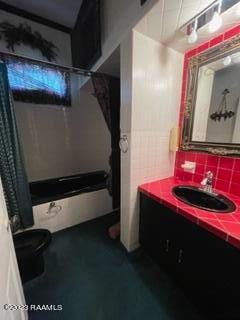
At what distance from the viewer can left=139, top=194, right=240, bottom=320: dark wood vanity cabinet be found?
0.81m

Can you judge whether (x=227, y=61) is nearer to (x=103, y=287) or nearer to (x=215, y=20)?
(x=215, y=20)

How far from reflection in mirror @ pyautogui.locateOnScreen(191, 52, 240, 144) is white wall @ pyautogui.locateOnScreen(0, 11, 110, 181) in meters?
1.37

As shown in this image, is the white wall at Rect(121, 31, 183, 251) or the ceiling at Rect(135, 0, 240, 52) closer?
the ceiling at Rect(135, 0, 240, 52)

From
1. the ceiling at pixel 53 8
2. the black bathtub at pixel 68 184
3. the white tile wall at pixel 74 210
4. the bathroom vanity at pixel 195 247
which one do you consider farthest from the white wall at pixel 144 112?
the ceiling at pixel 53 8

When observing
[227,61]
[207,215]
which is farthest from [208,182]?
[227,61]

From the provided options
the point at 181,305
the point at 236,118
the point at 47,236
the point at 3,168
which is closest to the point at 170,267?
the point at 181,305

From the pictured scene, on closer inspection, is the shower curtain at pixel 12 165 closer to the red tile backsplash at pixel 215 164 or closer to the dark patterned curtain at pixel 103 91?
the dark patterned curtain at pixel 103 91

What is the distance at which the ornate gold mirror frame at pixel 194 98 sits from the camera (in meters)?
1.16

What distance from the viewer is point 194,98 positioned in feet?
4.64

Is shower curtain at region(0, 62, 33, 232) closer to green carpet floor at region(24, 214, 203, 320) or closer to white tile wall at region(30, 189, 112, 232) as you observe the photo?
white tile wall at region(30, 189, 112, 232)

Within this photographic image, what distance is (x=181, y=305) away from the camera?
3.67 ft

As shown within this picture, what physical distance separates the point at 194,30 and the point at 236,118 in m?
0.74

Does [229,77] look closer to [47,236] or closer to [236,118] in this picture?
[236,118]

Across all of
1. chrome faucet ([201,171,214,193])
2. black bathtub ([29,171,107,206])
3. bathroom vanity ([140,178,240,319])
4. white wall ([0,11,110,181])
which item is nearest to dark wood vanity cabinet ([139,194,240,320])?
bathroom vanity ([140,178,240,319])
